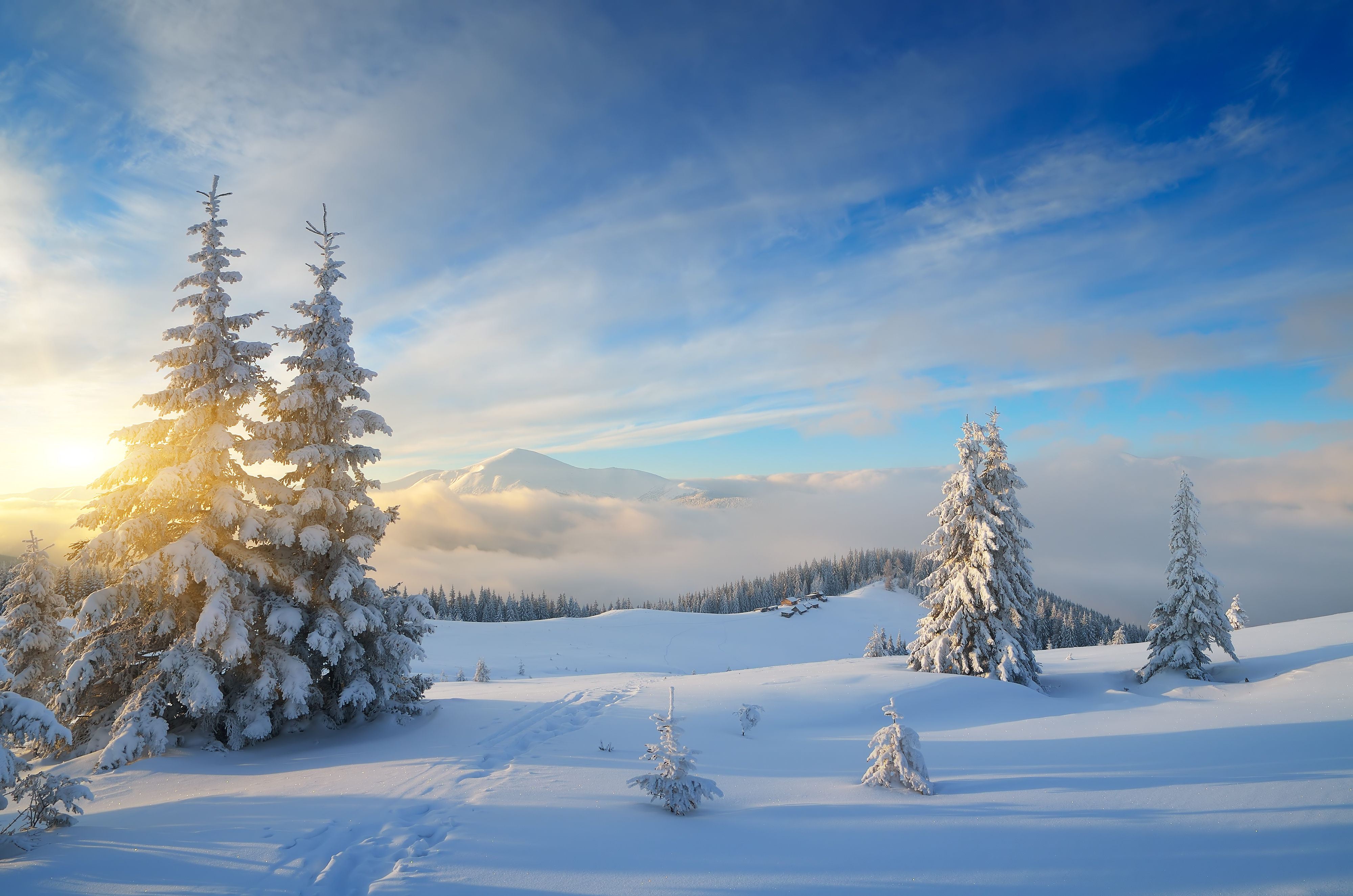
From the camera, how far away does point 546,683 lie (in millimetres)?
21922

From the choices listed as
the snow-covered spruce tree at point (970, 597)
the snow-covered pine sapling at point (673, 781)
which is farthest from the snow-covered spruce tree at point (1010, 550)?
the snow-covered pine sapling at point (673, 781)

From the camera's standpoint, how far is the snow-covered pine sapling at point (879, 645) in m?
37.2

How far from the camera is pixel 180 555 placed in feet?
37.0

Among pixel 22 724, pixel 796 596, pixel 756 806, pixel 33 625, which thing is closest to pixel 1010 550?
pixel 756 806

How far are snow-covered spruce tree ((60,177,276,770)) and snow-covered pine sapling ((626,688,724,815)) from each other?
28.2 feet

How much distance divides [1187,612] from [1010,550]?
6559 mm

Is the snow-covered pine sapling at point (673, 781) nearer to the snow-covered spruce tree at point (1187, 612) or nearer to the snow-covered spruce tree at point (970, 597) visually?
the snow-covered spruce tree at point (970, 597)

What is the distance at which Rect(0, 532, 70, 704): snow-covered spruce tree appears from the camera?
16578mm

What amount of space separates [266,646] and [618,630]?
5835 centimetres

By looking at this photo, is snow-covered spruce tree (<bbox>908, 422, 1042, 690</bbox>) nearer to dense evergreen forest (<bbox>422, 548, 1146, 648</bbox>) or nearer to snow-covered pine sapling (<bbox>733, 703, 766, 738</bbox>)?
snow-covered pine sapling (<bbox>733, 703, 766, 738</bbox>)

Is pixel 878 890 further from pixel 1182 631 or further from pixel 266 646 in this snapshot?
pixel 1182 631

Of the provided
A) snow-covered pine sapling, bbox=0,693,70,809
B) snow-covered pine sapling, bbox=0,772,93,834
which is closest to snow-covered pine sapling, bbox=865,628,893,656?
snow-covered pine sapling, bbox=0,772,93,834

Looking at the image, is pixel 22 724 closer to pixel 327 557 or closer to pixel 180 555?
pixel 180 555

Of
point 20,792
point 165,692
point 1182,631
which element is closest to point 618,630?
point 1182,631
